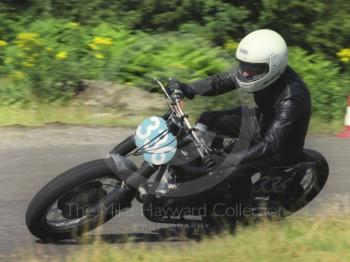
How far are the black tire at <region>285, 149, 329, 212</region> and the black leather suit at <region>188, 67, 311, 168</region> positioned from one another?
0.95 feet

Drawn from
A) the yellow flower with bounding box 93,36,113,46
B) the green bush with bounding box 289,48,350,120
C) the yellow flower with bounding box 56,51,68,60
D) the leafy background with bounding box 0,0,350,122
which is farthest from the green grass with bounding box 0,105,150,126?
the green bush with bounding box 289,48,350,120

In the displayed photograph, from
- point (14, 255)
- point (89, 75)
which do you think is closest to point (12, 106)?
point (89, 75)

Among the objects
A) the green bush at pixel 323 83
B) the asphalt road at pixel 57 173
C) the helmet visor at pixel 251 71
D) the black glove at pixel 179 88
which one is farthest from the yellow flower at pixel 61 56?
the helmet visor at pixel 251 71

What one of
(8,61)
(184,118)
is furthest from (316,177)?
(8,61)

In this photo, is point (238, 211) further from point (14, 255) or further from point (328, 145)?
point (328, 145)

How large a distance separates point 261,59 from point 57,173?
2980 millimetres

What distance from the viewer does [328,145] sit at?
862 cm

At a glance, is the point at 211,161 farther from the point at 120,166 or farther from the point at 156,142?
the point at 120,166

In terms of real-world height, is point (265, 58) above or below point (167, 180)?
above

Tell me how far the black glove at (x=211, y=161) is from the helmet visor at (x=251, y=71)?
654 mm

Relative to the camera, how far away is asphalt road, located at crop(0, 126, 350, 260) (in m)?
5.48

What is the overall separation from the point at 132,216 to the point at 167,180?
993mm

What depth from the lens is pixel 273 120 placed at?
17.6ft

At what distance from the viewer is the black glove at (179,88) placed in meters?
5.40
